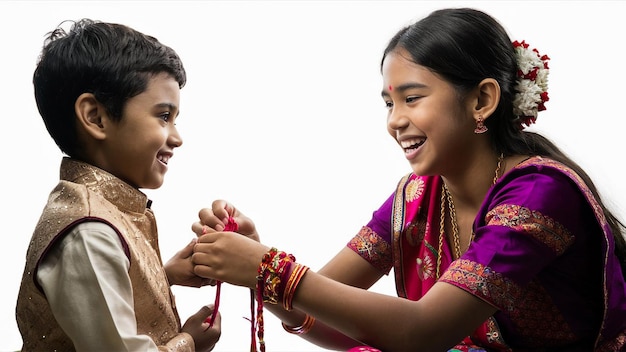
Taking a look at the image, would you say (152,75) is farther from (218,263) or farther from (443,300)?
(443,300)

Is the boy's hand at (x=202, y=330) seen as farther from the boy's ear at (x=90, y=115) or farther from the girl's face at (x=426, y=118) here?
the girl's face at (x=426, y=118)

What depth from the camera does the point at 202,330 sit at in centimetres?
191

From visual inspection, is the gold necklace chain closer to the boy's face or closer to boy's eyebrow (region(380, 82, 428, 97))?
boy's eyebrow (region(380, 82, 428, 97))

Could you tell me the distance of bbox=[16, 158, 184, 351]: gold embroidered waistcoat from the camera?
1.69m

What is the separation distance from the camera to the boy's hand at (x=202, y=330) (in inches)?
74.4

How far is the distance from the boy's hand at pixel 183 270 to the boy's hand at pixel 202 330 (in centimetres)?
8

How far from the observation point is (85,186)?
178cm

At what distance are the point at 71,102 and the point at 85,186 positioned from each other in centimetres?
20

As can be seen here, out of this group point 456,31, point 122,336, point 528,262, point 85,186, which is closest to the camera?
point 122,336

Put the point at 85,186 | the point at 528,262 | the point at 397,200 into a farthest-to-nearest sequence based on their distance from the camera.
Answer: the point at 397,200
the point at 528,262
the point at 85,186

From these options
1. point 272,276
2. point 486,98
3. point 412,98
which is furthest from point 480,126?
point 272,276

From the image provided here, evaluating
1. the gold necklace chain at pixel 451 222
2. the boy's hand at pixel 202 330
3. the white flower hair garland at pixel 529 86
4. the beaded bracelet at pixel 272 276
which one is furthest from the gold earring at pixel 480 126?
Result: the boy's hand at pixel 202 330

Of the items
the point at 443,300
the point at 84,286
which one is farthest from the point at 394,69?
the point at 84,286

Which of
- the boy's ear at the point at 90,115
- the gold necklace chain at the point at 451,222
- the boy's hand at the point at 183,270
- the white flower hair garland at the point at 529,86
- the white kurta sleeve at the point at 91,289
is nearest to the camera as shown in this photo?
the white kurta sleeve at the point at 91,289
